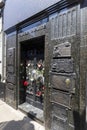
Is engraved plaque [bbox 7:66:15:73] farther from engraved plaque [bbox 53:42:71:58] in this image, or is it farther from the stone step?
engraved plaque [bbox 53:42:71:58]

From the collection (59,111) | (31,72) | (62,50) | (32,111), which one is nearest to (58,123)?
(59,111)

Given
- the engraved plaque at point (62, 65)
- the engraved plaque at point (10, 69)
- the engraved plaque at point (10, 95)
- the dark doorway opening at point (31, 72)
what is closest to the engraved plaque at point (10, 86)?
the engraved plaque at point (10, 95)

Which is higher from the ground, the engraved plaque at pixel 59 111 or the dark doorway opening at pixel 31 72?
the dark doorway opening at pixel 31 72

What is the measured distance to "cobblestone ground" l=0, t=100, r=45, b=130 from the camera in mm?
5839

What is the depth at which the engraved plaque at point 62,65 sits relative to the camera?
4.73 meters

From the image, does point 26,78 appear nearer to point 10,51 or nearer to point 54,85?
point 10,51

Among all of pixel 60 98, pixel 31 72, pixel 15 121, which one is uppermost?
pixel 31 72

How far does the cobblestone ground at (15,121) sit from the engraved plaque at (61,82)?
1.26 metres

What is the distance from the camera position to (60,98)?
16.5 ft

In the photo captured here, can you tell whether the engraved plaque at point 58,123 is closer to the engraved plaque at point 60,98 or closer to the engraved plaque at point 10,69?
the engraved plaque at point 60,98

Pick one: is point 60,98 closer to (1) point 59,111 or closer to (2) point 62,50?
(1) point 59,111

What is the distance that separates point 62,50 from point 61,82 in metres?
0.66

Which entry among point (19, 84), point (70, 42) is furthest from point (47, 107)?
point (19, 84)

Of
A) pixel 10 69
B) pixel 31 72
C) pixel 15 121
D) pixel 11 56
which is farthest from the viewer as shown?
pixel 10 69
